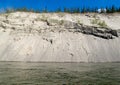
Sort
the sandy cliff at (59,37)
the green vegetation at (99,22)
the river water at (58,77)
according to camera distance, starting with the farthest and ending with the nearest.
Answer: the green vegetation at (99,22) < the sandy cliff at (59,37) < the river water at (58,77)

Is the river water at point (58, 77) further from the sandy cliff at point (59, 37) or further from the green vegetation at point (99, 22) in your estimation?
the green vegetation at point (99, 22)

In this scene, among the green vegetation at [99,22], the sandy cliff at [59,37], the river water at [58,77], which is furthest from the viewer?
the green vegetation at [99,22]

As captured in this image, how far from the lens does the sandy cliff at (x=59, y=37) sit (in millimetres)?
40938

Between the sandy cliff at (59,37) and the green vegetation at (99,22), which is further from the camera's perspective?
the green vegetation at (99,22)

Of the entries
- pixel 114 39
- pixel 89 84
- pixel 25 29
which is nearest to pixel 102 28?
pixel 114 39

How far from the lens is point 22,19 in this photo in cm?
4975

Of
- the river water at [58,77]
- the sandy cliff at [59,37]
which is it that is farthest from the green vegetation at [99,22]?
the river water at [58,77]

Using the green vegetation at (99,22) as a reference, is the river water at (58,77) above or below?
below

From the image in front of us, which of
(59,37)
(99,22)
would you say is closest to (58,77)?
(59,37)

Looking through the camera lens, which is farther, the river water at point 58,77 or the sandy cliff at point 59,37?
the sandy cliff at point 59,37

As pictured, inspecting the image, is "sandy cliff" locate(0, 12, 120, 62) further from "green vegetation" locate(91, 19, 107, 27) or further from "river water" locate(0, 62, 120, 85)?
"river water" locate(0, 62, 120, 85)

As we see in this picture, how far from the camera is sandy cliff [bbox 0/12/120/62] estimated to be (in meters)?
40.9

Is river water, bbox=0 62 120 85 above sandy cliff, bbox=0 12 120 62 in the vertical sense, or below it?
below

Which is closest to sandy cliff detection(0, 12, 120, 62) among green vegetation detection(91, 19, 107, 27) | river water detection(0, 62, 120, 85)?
green vegetation detection(91, 19, 107, 27)
